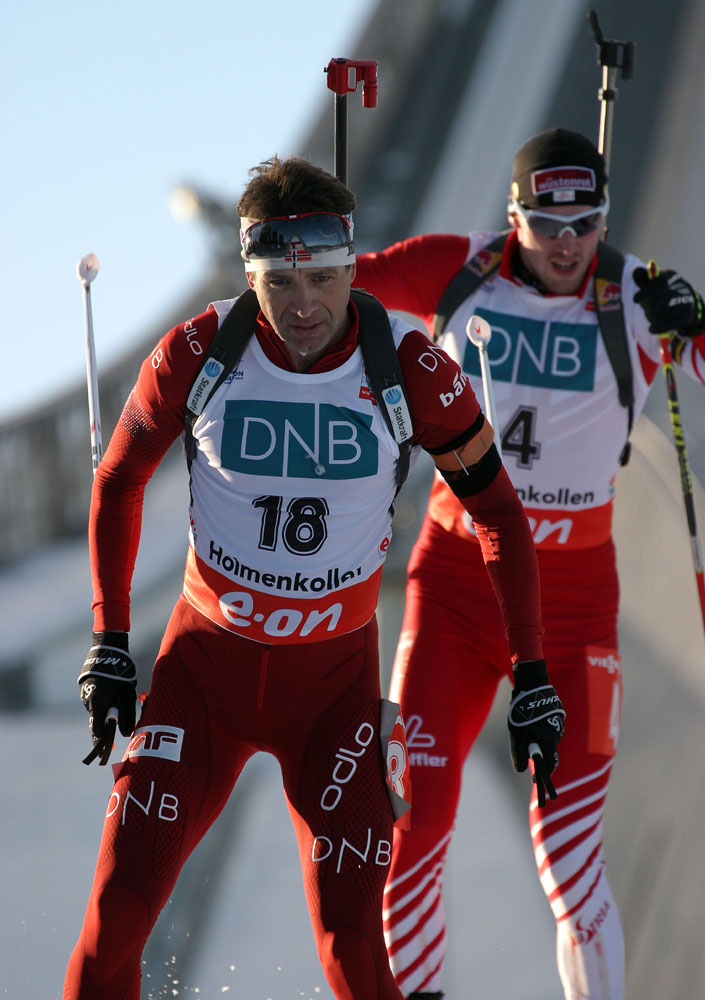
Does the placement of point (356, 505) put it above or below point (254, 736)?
above

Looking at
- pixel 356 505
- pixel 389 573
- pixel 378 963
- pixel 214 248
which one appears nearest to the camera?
pixel 378 963

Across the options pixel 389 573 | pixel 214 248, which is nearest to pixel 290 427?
pixel 389 573

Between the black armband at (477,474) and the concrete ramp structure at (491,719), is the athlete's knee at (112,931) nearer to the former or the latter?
the black armband at (477,474)

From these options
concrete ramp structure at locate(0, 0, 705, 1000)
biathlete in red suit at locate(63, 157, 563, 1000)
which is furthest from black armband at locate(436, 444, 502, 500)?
concrete ramp structure at locate(0, 0, 705, 1000)

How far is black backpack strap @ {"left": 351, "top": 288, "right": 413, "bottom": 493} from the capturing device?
319cm

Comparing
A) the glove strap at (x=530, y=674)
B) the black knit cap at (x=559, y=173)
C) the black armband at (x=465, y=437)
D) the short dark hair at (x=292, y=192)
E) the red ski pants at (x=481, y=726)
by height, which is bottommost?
the red ski pants at (x=481, y=726)

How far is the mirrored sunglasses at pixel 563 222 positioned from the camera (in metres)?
4.06

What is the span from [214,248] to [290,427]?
9326 millimetres

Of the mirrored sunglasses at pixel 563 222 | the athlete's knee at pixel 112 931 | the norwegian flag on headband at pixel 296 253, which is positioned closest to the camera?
the athlete's knee at pixel 112 931

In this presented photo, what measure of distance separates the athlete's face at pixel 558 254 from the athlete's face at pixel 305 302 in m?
1.21

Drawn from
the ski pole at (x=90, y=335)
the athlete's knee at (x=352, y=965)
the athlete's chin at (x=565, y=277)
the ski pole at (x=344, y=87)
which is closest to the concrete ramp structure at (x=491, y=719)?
the athlete's knee at (x=352, y=965)

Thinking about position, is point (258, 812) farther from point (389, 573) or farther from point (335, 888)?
point (335, 888)

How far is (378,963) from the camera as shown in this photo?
2979 millimetres

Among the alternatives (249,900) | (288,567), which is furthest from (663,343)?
(249,900)
